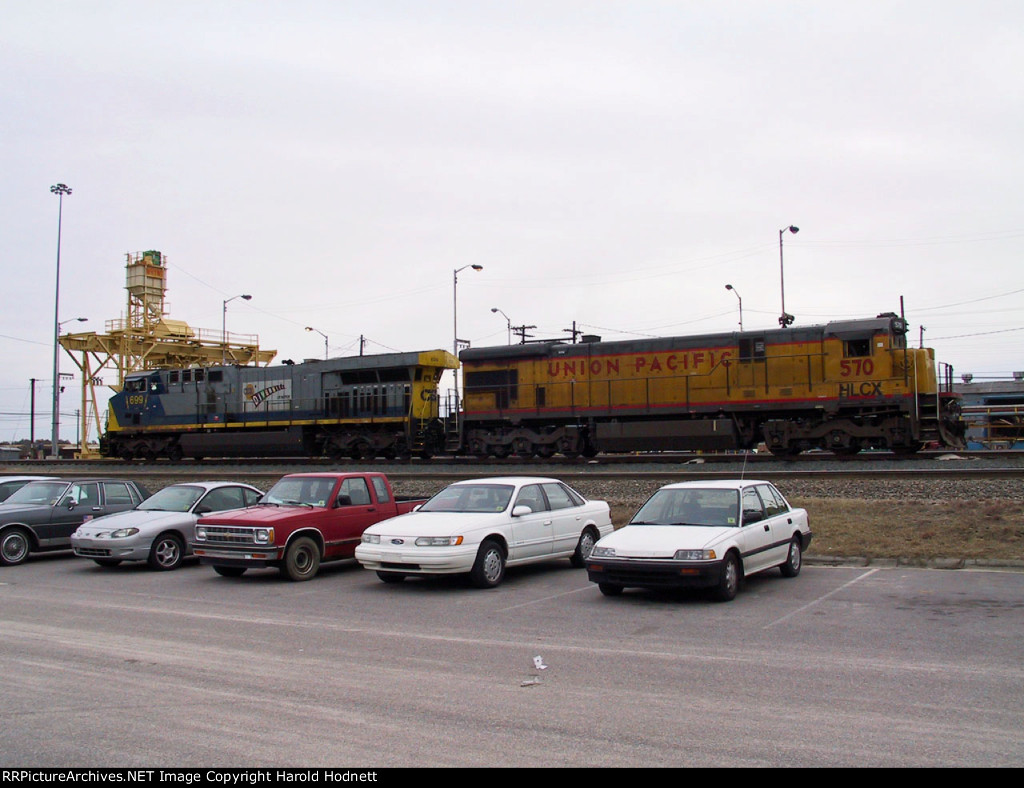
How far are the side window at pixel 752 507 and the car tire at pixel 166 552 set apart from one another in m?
8.56

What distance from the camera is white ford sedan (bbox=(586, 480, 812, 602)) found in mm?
9508

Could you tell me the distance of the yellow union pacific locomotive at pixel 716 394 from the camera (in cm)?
2258

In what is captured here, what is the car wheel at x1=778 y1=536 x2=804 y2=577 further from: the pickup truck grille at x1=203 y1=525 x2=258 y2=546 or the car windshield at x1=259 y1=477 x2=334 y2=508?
the pickup truck grille at x1=203 y1=525 x2=258 y2=546

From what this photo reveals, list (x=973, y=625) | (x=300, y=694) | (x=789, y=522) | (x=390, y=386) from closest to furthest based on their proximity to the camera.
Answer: (x=300, y=694) → (x=973, y=625) → (x=789, y=522) → (x=390, y=386)

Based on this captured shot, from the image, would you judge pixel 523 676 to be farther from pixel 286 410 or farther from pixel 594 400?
pixel 286 410

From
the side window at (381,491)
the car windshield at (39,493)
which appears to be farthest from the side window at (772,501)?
the car windshield at (39,493)

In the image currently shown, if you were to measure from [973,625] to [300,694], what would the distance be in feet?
20.0

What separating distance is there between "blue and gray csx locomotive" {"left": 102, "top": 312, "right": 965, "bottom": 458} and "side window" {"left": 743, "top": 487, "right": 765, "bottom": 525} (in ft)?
Answer: 43.3

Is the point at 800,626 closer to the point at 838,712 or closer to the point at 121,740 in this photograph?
the point at 838,712

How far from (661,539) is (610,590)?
880 millimetres

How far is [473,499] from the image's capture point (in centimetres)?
1198

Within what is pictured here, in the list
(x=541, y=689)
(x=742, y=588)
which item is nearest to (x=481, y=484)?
(x=742, y=588)

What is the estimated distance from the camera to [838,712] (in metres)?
5.62

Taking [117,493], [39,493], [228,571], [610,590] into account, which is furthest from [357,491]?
[39,493]
